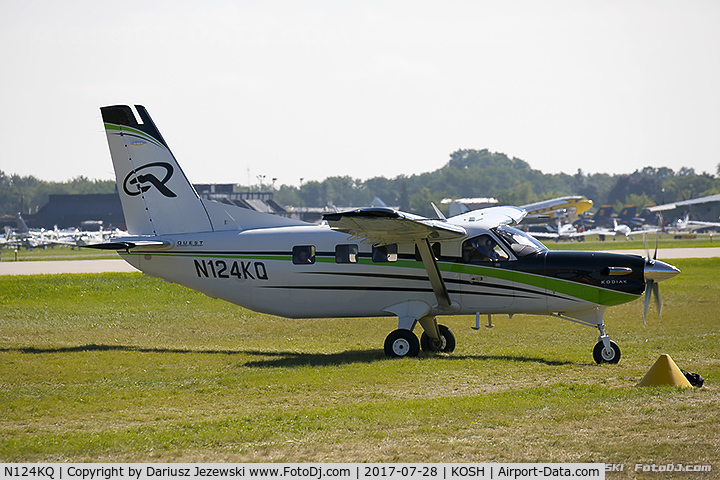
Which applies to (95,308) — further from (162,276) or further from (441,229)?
(441,229)

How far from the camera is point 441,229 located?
47.2 feet

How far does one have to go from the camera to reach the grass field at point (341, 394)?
Answer: 26.6ft

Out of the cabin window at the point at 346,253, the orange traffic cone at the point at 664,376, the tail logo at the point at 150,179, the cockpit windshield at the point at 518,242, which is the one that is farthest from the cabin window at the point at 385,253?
the orange traffic cone at the point at 664,376

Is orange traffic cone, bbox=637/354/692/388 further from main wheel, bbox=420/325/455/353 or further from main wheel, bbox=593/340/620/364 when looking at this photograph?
main wheel, bbox=420/325/455/353

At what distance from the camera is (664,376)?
1112 centimetres

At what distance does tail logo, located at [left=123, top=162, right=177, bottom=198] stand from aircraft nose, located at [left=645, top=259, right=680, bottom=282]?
10909 mm

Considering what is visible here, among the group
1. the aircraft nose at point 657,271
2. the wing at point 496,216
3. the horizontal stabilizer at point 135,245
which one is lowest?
the aircraft nose at point 657,271

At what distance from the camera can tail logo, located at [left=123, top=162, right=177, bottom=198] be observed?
17500 millimetres

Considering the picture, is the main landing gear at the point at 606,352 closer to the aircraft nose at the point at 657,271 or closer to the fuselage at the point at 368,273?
the fuselage at the point at 368,273

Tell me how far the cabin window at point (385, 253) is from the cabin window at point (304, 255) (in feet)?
4.83

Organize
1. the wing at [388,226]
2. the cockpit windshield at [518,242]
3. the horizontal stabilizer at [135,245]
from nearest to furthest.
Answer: the wing at [388,226] < the cockpit windshield at [518,242] < the horizontal stabilizer at [135,245]

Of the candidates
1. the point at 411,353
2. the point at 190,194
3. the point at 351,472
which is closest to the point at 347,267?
the point at 411,353

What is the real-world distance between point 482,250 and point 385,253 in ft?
6.86

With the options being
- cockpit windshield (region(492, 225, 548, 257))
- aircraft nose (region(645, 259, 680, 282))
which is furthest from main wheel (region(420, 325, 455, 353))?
aircraft nose (region(645, 259, 680, 282))
